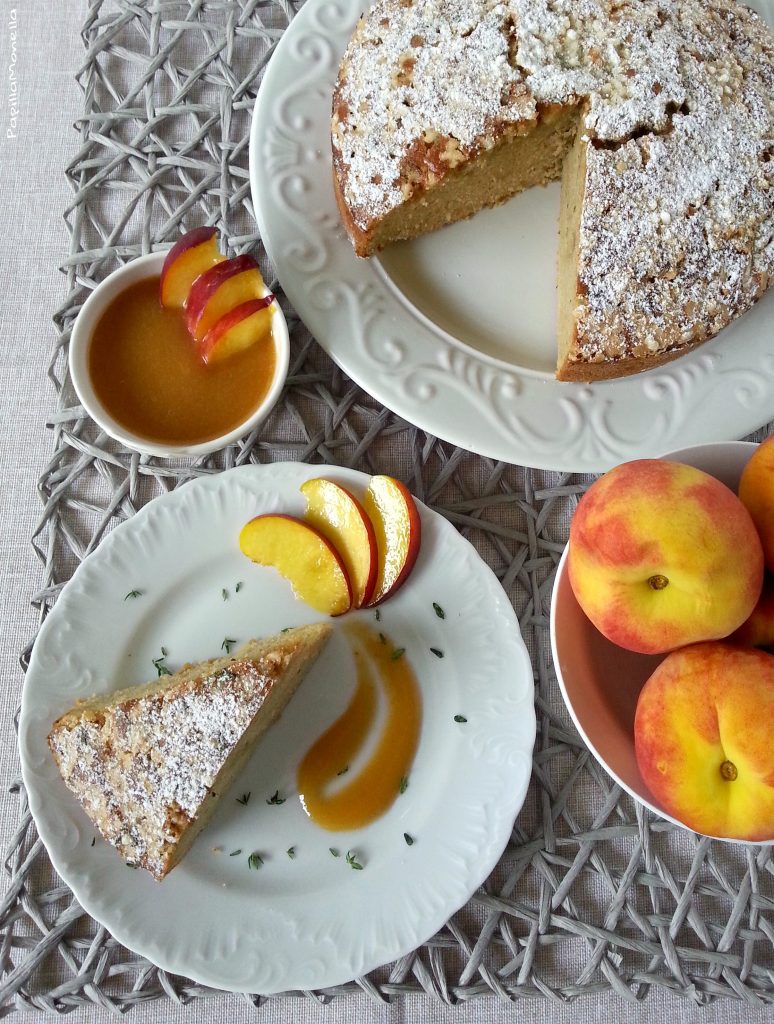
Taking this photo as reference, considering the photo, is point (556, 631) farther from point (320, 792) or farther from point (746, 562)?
point (320, 792)

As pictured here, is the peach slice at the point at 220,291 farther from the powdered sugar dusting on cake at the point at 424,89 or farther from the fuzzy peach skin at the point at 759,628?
the fuzzy peach skin at the point at 759,628

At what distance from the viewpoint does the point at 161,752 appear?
6.16 ft

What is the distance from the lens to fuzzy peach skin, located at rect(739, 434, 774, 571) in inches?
60.1

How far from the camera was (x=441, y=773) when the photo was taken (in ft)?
6.58

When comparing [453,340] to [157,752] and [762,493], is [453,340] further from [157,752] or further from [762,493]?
[157,752]

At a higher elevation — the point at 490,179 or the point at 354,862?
the point at 490,179

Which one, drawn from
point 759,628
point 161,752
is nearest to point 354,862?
point 161,752

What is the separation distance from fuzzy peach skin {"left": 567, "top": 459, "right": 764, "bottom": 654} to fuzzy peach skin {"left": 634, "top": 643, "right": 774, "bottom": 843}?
5 centimetres

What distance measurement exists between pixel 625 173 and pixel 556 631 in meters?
1.07

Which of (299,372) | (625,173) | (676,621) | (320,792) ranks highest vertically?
(625,173)

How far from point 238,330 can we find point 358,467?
1.46 ft

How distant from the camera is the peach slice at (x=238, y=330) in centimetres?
201

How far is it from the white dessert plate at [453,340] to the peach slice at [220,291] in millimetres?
83

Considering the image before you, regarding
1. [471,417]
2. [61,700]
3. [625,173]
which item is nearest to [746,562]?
[471,417]
